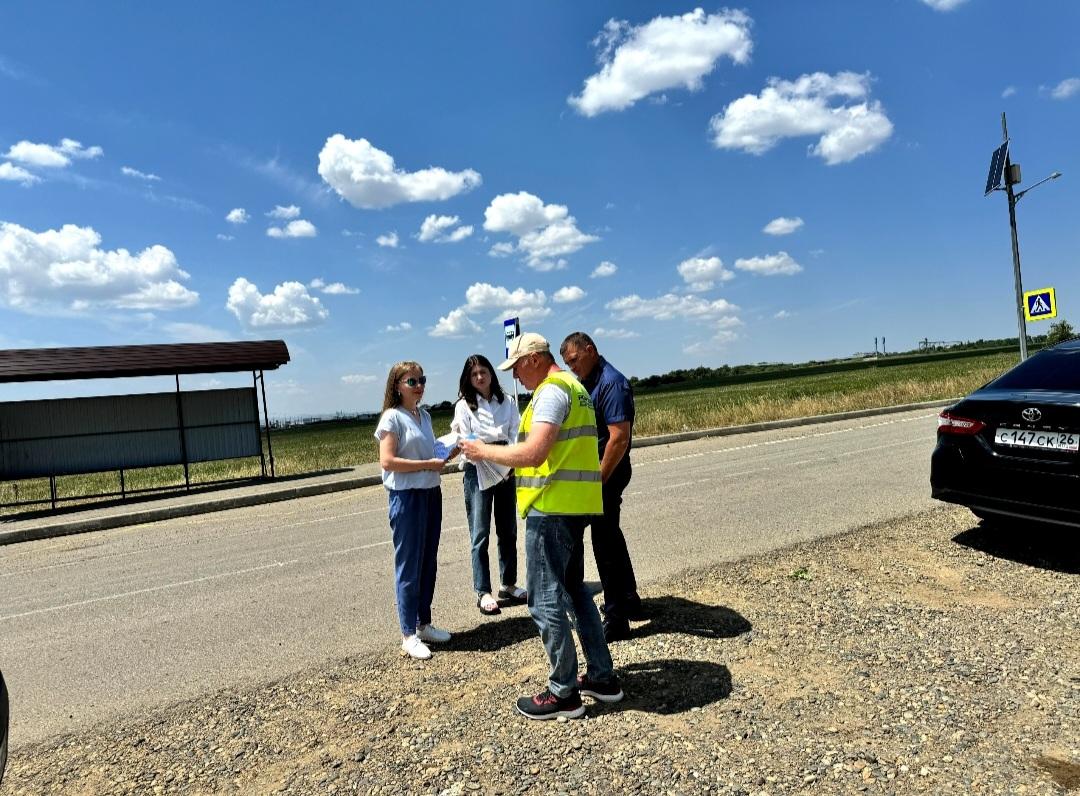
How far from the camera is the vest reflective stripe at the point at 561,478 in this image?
10.3 feet

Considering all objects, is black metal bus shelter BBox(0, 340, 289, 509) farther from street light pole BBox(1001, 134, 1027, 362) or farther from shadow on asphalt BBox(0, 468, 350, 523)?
street light pole BBox(1001, 134, 1027, 362)

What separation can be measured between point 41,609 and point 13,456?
9288 mm

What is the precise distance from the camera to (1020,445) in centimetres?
489

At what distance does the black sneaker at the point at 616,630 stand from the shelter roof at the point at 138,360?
12.1 m

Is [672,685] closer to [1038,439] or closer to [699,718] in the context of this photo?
[699,718]

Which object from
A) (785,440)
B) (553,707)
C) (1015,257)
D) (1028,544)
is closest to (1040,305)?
(1015,257)

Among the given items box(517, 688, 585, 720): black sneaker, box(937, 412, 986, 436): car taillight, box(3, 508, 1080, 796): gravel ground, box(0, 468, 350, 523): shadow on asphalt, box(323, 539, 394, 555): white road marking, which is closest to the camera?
box(3, 508, 1080, 796): gravel ground

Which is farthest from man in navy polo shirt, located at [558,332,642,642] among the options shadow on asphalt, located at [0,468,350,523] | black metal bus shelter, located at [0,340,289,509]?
black metal bus shelter, located at [0,340,289,509]

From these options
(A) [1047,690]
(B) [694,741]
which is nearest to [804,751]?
(B) [694,741]

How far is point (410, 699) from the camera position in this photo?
356cm

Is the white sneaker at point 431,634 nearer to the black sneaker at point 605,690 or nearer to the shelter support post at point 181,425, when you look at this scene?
the black sneaker at point 605,690

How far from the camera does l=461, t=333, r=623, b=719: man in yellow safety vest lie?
10.1 feet

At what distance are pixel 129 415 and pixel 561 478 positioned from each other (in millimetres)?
13900

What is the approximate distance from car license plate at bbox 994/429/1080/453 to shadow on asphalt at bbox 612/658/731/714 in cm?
297
